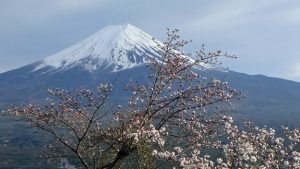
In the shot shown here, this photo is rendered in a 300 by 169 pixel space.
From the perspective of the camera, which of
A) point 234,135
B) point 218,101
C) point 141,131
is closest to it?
point 141,131

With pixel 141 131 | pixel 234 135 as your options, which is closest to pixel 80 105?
pixel 141 131

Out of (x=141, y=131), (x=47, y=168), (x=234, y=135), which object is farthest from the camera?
(x=47, y=168)

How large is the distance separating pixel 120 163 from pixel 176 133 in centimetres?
157

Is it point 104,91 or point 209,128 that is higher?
point 104,91

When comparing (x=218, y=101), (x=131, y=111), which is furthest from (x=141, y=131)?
(x=218, y=101)

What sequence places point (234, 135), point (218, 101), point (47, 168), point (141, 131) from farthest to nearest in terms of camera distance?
point (47, 168)
point (218, 101)
point (234, 135)
point (141, 131)

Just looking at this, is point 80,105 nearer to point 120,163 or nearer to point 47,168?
point 120,163

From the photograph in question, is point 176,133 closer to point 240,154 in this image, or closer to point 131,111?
point 131,111

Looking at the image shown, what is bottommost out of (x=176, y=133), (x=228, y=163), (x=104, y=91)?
(x=228, y=163)

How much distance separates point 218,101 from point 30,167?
114 metres

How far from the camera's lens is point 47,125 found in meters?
15.0

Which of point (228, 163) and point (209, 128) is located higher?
point (209, 128)

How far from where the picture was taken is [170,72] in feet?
48.0

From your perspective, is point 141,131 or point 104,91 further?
point 104,91
